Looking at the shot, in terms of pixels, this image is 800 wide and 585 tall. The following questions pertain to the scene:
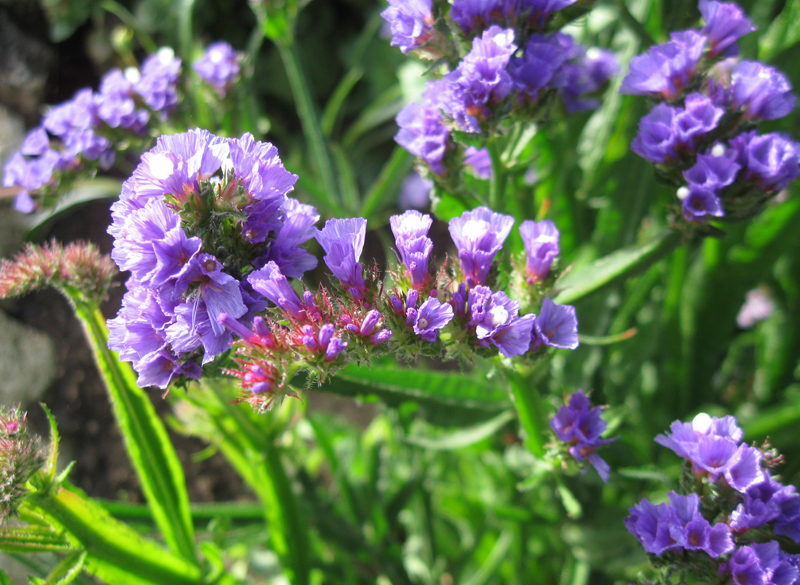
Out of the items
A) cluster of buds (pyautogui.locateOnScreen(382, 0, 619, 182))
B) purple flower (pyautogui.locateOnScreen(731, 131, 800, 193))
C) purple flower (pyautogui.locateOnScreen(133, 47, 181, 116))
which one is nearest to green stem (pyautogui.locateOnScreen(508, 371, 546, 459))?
cluster of buds (pyautogui.locateOnScreen(382, 0, 619, 182))

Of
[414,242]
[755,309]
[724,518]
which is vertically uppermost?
[414,242]

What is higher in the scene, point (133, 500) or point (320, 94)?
point (320, 94)

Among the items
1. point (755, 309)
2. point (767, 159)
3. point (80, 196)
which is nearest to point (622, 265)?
point (767, 159)

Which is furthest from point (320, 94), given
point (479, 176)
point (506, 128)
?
point (506, 128)

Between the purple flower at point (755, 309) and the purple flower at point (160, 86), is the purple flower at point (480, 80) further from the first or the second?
the purple flower at point (755, 309)

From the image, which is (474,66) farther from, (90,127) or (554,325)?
(90,127)

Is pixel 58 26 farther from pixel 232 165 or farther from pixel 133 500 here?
pixel 232 165

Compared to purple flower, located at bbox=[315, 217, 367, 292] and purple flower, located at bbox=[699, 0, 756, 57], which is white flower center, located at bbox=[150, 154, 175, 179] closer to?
purple flower, located at bbox=[315, 217, 367, 292]
